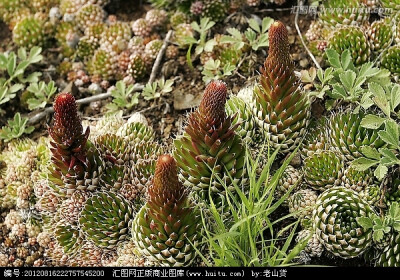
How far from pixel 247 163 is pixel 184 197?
51 cm

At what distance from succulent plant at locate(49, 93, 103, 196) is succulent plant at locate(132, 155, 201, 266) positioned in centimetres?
58

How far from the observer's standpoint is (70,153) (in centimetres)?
427

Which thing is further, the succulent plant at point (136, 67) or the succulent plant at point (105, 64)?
the succulent plant at point (105, 64)

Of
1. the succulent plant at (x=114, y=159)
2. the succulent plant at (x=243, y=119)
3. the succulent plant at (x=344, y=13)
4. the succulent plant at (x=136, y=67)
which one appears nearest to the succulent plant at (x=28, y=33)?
the succulent plant at (x=136, y=67)

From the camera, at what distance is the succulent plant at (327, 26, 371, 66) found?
496 centimetres

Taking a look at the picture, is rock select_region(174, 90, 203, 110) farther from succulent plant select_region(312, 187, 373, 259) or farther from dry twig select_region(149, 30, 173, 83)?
succulent plant select_region(312, 187, 373, 259)

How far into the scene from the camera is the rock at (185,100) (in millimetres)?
5238

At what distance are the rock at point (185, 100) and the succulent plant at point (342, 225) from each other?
1.64 m

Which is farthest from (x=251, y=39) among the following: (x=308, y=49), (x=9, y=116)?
(x=9, y=116)

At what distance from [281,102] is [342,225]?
105 centimetres

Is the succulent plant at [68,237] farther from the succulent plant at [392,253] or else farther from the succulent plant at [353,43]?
the succulent plant at [353,43]

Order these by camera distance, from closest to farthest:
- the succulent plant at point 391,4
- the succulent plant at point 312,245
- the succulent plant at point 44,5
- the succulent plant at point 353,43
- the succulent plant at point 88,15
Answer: the succulent plant at point 312,245 < the succulent plant at point 353,43 < the succulent plant at point 391,4 < the succulent plant at point 88,15 < the succulent plant at point 44,5

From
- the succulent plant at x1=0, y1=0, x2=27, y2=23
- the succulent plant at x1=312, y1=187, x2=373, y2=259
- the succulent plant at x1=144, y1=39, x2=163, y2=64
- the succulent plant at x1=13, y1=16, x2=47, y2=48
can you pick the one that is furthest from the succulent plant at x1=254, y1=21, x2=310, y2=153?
the succulent plant at x1=0, y1=0, x2=27, y2=23

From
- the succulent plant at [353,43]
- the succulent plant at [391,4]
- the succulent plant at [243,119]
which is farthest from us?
the succulent plant at [391,4]
